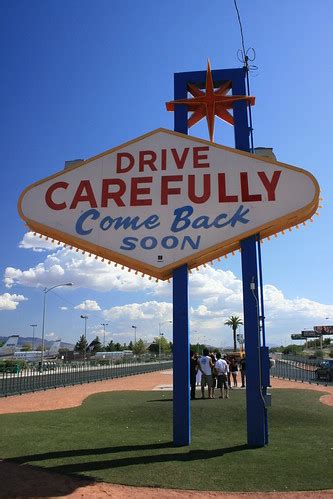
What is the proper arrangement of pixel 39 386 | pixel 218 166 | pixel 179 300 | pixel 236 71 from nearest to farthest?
pixel 179 300 < pixel 218 166 < pixel 236 71 < pixel 39 386

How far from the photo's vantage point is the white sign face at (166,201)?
8.68 meters

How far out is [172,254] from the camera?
8672 millimetres

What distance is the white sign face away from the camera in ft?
28.5

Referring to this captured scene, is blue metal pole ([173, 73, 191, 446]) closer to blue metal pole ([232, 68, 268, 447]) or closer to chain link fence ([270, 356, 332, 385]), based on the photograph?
blue metal pole ([232, 68, 268, 447])

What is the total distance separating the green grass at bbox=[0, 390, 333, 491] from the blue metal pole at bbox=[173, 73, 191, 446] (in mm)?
326

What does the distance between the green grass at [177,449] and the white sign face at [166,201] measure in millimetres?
3297

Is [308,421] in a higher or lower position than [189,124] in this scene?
lower

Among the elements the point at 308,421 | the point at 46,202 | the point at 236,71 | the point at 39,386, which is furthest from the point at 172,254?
the point at 39,386

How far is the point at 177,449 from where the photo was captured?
7.80 meters

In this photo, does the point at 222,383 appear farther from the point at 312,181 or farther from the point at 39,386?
the point at 39,386

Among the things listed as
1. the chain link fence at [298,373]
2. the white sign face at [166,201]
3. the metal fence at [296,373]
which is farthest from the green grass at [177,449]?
the metal fence at [296,373]

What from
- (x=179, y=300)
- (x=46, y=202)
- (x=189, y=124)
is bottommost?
(x=179, y=300)

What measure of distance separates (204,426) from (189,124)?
6894mm

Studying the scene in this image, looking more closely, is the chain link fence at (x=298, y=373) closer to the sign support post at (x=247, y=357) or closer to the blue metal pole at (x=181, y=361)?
the sign support post at (x=247, y=357)
